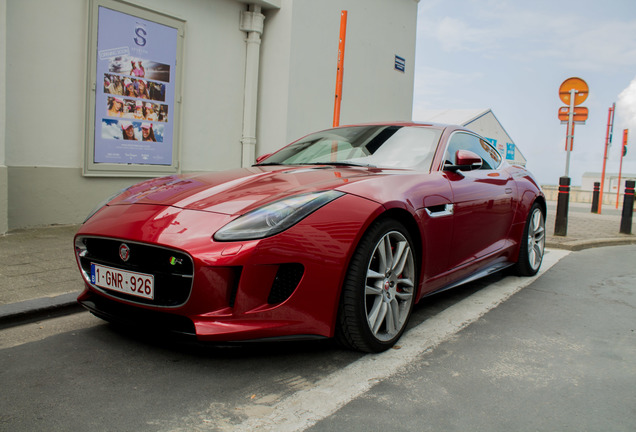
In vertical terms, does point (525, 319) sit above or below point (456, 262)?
below

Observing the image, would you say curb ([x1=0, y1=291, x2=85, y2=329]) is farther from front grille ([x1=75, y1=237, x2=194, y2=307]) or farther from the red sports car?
front grille ([x1=75, y1=237, x2=194, y2=307])

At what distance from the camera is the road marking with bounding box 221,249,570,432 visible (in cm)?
209

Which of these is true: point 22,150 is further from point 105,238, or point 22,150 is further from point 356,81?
point 356,81

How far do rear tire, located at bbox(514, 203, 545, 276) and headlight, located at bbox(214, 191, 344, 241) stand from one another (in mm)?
2974

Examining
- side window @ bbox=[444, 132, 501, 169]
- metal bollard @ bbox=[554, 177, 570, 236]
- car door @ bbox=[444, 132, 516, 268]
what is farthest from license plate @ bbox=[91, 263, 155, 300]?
metal bollard @ bbox=[554, 177, 570, 236]

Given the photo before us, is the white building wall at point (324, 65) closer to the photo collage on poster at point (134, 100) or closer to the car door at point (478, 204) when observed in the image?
the photo collage on poster at point (134, 100)

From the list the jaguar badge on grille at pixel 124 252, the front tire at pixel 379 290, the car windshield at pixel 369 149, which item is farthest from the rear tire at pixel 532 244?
the jaguar badge on grille at pixel 124 252

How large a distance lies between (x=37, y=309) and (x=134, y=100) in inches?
171

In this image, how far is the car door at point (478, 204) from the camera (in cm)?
360

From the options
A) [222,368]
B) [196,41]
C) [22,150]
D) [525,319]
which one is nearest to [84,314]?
[222,368]

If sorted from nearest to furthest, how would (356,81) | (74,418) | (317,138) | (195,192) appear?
(74,418)
(195,192)
(317,138)
(356,81)

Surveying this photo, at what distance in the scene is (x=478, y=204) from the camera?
3824 mm

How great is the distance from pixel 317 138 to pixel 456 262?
147 centimetres

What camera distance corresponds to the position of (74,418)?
2.07 meters
